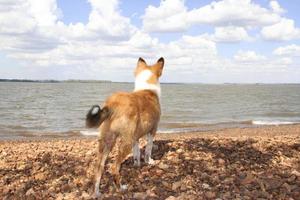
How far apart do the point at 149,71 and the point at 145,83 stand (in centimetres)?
33

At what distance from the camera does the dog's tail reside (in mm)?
6371

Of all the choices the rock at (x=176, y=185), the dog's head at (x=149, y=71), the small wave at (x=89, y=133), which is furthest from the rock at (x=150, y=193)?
the small wave at (x=89, y=133)

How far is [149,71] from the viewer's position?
874 centimetres

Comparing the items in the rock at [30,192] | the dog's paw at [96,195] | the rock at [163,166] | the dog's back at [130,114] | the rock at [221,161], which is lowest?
the rock at [30,192]

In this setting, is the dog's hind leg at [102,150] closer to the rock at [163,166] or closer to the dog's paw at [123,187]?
the dog's paw at [123,187]

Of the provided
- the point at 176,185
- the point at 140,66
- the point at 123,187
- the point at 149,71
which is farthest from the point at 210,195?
the point at 140,66

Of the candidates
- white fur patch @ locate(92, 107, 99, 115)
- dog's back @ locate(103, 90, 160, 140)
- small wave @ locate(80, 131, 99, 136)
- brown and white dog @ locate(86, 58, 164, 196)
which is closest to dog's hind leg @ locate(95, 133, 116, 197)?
brown and white dog @ locate(86, 58, 164, 196)

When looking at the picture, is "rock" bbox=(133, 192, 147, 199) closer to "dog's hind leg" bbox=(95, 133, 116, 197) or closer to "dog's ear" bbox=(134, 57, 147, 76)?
"dog's hind leg" bbox=(95, 133, 116, 197)

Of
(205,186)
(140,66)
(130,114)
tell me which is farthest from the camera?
(140,66)

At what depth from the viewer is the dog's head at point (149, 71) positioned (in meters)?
8.63

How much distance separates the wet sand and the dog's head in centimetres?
174

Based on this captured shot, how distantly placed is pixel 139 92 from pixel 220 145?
3.16 m

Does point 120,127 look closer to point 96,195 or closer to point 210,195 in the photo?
point 96,195

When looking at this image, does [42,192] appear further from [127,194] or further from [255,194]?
[255,194]
